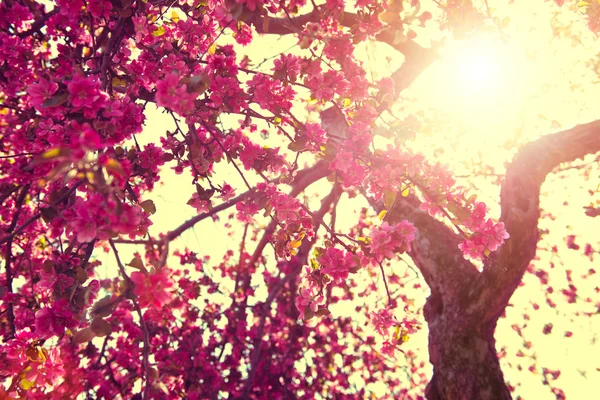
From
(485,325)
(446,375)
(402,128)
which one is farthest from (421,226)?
(402,128)

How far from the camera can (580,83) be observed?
6652mm

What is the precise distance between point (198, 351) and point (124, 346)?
1359mm

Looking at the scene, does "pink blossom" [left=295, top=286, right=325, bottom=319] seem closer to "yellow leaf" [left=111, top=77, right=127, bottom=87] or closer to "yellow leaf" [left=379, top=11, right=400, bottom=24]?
"yellow leaf" [left=379, top=11, right=400, bottom=24]

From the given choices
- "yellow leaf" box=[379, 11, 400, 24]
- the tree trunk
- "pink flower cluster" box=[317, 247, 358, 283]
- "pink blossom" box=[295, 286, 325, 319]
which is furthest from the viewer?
the tree trunk

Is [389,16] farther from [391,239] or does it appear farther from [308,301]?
[308,301]

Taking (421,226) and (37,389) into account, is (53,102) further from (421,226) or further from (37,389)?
(421,226)

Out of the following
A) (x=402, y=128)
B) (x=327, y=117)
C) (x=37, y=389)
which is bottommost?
(x=37, y=389)

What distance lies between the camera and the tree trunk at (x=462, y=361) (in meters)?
2.84

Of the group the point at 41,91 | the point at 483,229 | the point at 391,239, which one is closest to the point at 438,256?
the point at 483,229

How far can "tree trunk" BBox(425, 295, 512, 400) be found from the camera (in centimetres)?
284

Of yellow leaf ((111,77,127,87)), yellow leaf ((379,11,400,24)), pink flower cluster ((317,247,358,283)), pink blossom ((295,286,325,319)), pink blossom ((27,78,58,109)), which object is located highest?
yellow leaf ((111,77,127,87))

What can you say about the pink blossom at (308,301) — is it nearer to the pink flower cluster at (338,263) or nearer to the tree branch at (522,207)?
the pink flower cluster at (338,263)

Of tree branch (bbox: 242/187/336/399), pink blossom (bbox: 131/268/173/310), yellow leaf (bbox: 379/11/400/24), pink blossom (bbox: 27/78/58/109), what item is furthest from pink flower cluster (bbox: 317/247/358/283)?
tree branch (bbox: 242/187/336/399)

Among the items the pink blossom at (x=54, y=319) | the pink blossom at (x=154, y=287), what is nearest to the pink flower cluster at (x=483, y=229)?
the pink blossom at (x=154, y=287)
